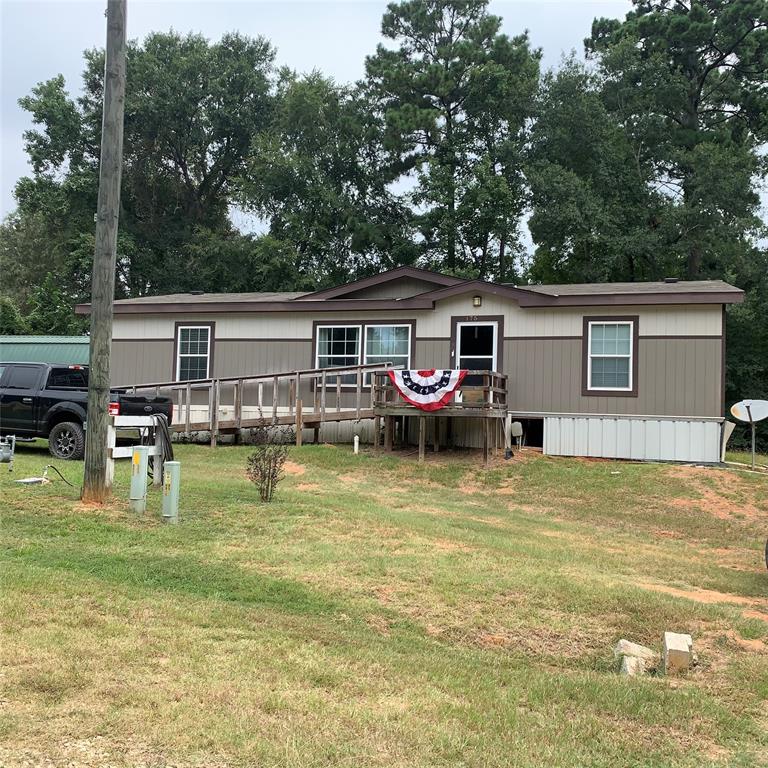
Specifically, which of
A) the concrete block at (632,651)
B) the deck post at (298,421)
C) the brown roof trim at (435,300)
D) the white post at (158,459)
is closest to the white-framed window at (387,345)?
the brown roof trim at (435,300)

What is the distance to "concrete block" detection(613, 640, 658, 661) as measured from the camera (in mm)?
4984

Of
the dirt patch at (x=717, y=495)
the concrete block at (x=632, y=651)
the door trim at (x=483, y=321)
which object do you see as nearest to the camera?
the concrete block at (x=632, y=651)

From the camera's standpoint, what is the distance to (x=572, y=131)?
31031 millimetres

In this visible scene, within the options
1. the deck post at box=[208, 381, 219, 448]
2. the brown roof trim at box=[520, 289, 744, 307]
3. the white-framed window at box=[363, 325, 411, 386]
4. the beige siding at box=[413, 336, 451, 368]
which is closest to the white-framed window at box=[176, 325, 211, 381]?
the deck post at box=[208, 381, 219, 448]

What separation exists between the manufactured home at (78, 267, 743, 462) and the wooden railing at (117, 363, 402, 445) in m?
0.19

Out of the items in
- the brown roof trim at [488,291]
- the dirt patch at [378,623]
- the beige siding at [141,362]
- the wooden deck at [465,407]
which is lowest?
the dirt patch at [378,623]

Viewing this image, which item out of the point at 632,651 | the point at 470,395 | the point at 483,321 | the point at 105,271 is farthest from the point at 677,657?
the point at 483,321

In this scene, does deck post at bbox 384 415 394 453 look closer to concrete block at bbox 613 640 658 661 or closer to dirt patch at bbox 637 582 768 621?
dirt patch at bbox 637 582 768 621

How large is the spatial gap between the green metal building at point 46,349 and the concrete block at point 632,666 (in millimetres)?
22910

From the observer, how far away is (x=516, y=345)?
1672 centimetres

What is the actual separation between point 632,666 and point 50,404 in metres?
10.9

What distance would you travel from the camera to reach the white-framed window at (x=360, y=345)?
58.0 feet

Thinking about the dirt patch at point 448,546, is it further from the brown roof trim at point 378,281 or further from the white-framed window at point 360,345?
the brown roof trim at point 378,281

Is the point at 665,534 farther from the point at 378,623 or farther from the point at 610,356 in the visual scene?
the point at 378,623
